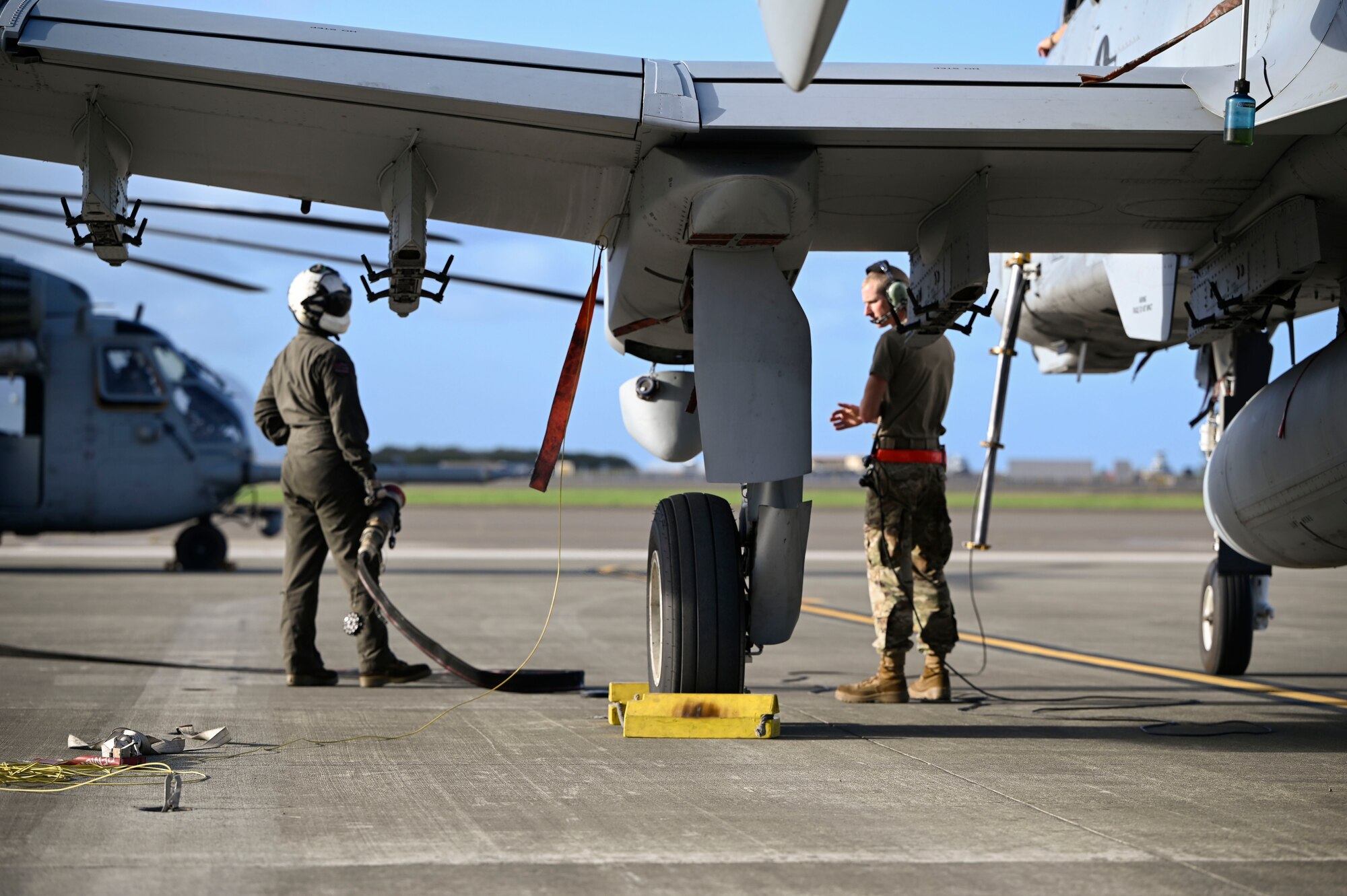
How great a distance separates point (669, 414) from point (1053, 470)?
135 meters

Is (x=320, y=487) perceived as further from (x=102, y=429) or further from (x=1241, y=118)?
(x=102, y=429)

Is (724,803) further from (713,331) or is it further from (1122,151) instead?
(1122,151)

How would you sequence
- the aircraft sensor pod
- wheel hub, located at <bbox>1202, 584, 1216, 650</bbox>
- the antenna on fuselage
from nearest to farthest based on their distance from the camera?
the antenna on fuselage → the aircraft sensor pod → wheel hub, located at <bbox>1202, 584, 1216, 650</bbox>

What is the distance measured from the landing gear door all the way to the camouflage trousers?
12.5 metres

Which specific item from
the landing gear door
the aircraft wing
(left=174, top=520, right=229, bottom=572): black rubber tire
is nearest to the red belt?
the aircraft wing

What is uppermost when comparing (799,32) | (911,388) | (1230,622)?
(799,32)

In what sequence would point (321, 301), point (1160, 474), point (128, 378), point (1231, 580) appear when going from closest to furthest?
point (321, 301) → point (1231, 580) → point (128, 378) → point (1160, 474)

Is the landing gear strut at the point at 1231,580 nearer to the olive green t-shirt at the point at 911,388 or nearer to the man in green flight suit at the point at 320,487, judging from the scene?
the olive green t-shirt at the point at 911,388

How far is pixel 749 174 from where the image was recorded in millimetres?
4492

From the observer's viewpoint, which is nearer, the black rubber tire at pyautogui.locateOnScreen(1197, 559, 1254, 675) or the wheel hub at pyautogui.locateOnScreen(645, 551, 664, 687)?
the wheel hub at pyautogui.locateOnScreen(645, 551, 664, 687)

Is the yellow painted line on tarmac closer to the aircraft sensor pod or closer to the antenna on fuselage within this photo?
the aircraft sensor pod

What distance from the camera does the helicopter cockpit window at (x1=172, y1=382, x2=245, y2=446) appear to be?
16359 mm

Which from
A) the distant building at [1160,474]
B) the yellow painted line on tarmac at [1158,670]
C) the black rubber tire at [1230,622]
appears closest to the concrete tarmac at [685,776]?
the yellow painted line on tarmac at [1158,670]

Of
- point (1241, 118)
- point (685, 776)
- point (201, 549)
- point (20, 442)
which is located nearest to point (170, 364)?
point (20, 442)
